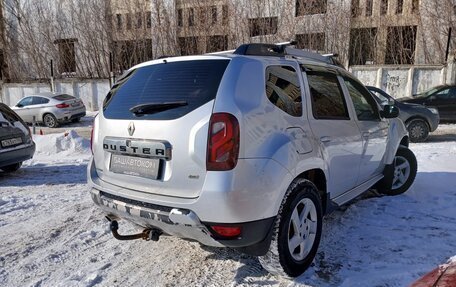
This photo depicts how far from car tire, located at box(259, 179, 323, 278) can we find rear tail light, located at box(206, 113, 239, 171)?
641mm

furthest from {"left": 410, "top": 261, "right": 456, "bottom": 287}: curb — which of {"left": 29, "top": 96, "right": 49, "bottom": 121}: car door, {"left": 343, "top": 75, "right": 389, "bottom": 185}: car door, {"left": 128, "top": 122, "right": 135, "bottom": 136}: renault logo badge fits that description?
{"left": 29, "top": 96, "right": 49, "bottom": 121}: car door

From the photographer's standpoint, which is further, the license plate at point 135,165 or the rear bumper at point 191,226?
the license plate at point 135,165

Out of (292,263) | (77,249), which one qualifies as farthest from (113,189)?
(292,263)

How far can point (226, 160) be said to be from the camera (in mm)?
2592

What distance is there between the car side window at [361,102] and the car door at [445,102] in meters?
10.0

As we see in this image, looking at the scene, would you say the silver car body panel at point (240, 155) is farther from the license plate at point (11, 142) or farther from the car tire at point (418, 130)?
the car tire at point (418, 130)

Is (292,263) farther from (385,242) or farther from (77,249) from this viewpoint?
(77,249)

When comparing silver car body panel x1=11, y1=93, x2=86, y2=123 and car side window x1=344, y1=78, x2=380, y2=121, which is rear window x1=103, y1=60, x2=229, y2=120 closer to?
car side window x1=344, y1=78, x2=380, y2=121

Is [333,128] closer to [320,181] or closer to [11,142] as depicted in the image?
[320,181]

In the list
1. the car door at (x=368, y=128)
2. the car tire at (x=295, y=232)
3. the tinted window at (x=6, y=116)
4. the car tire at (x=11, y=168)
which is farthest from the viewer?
the car tire at (x=11, y=168)

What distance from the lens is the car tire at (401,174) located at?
203 inches

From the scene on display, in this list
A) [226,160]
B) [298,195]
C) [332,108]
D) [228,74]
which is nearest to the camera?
[226,160]

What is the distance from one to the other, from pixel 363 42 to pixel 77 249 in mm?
22140

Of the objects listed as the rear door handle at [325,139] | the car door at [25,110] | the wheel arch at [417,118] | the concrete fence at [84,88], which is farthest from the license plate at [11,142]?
the concrete fence at [84,88]
